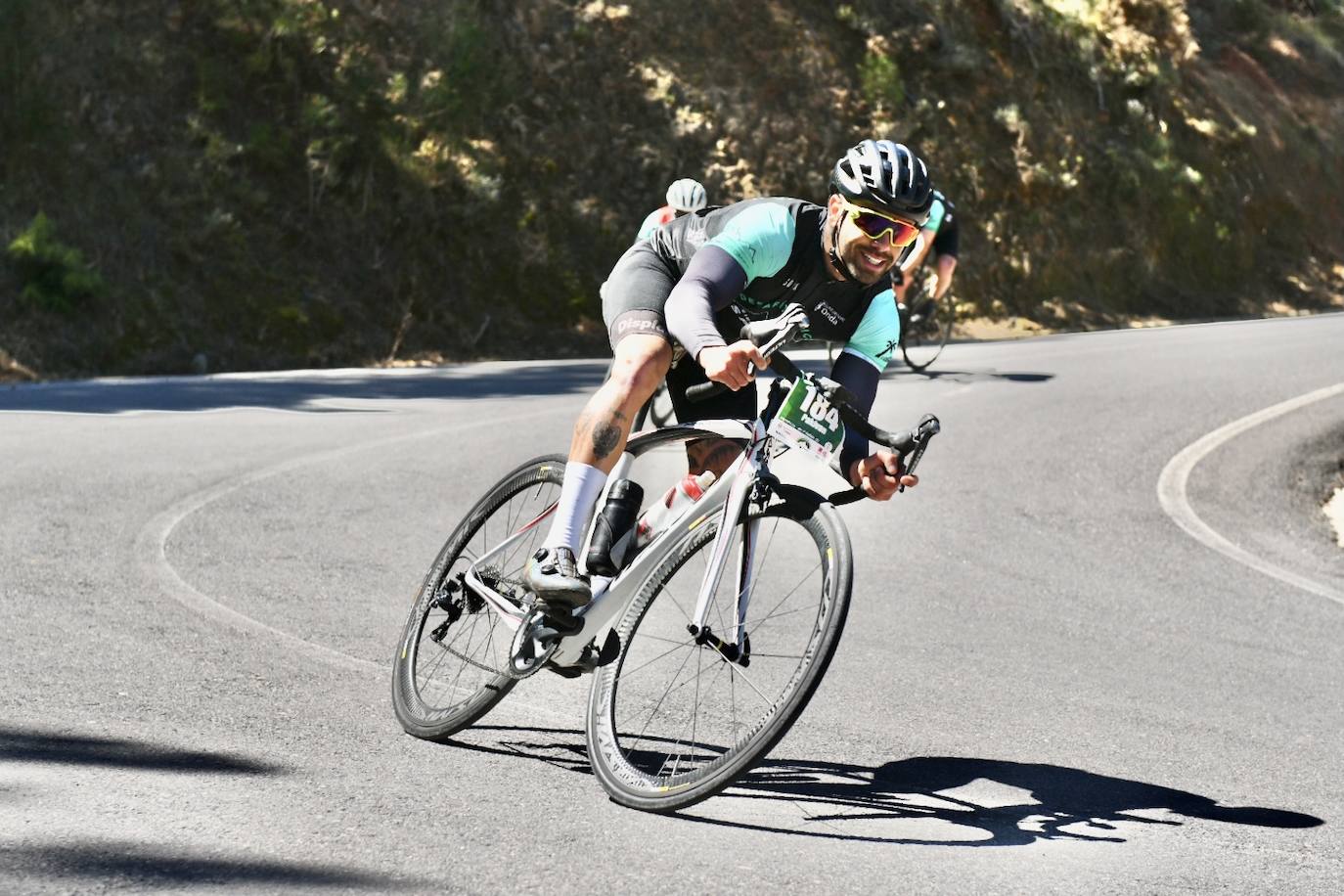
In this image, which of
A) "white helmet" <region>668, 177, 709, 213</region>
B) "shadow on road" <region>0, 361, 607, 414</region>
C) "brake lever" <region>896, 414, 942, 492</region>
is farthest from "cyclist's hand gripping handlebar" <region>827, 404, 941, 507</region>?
"shadow on road" <region>0, 361, 607, 414</region>

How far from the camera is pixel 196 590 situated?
7.49m

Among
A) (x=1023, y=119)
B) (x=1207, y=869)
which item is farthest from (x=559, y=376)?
(x=1023, y=119)

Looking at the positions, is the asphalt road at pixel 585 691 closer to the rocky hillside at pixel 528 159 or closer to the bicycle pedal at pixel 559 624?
the bicycle pedal at pixel 559 624

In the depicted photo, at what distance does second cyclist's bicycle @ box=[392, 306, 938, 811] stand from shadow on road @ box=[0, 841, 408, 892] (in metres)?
1.04

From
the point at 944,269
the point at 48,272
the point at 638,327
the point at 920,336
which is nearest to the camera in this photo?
the point at 638,327

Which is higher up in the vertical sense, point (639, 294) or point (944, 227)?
point (944, 227)

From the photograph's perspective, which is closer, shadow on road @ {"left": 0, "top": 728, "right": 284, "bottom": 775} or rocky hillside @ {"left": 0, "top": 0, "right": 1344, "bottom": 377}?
shadow on road @ {"left": 0, "top": 728, "right": 284, "bottom": 775}

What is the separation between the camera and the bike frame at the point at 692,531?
4809mm

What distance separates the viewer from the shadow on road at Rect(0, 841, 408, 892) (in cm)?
379

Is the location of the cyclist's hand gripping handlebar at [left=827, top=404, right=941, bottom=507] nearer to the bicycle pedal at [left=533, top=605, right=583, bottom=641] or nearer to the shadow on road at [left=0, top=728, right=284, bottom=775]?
the bicycle pedal at [left=533, top=605, right=583, bottom=641]

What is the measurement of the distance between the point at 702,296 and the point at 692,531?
70 centimetres

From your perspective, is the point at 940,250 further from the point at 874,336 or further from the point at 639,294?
the point at 639,294

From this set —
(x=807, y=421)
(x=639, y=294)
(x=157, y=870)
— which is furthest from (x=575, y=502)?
(x=157, y=870)

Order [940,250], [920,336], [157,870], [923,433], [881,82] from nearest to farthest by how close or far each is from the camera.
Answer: [157,870] → [923,433] → [940,250] → [920,336] → [881,82]
